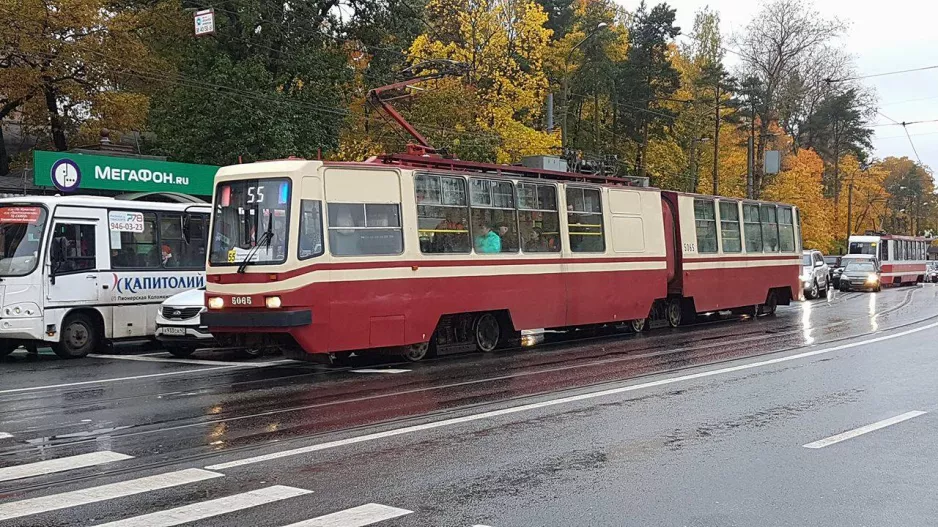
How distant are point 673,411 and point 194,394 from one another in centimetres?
588

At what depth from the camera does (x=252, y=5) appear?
30094mm

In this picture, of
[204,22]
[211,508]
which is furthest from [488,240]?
[204,22]

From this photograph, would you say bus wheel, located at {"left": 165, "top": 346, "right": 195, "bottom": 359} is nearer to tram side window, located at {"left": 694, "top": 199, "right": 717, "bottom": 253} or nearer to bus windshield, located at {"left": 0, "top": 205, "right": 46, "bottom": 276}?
bus windshield, located at {"left": 0, "top": 205, "right": 46, "bottom": 276}

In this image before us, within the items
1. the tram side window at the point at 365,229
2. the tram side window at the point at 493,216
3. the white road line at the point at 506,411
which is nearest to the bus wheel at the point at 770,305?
the white road line at the point at 506,411

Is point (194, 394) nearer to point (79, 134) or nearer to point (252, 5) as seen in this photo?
point (252, 5)

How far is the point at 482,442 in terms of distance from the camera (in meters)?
8.05

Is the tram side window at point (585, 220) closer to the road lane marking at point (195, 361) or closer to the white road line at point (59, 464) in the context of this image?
the road lane marking at point (195, 361)

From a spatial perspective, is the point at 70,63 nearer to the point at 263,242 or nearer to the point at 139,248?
the point at 139,248

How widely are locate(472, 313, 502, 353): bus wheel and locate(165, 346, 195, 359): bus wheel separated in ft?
17.9

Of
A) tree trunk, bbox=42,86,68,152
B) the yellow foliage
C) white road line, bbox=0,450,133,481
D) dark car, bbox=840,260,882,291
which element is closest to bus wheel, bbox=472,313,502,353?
white road line, bbox=0,450,133,481

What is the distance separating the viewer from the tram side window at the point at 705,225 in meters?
22.0

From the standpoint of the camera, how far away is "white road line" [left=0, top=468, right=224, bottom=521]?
594 cm

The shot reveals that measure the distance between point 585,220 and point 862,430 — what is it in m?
9.83

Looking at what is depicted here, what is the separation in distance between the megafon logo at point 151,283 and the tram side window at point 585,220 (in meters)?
7.86
